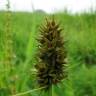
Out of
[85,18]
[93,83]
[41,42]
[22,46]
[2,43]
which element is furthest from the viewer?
[85,18]

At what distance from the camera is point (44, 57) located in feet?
4.97

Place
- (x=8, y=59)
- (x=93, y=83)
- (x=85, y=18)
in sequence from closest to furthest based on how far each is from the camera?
(x=8, y=59)
(x=93, y=83)
(x=85, y=18)

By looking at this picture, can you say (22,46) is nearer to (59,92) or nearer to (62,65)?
(59,92)

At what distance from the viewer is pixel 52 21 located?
1.54m

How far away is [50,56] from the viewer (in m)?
1.50

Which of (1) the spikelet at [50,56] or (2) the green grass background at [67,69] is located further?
(2) the green grass background at [67,69]

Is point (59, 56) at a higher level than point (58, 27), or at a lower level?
lower

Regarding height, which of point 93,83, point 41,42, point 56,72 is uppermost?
point 41,42

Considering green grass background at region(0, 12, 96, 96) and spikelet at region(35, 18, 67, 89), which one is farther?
green grass background at region(0, 12, 96, 96)

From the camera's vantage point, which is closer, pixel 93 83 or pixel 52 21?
pixel 52 21

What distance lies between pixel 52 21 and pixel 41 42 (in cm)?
9

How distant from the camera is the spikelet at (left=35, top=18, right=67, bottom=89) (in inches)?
58.8

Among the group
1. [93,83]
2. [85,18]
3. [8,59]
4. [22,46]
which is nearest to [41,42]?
[8,59]

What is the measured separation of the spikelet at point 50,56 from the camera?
1494 millimetres
